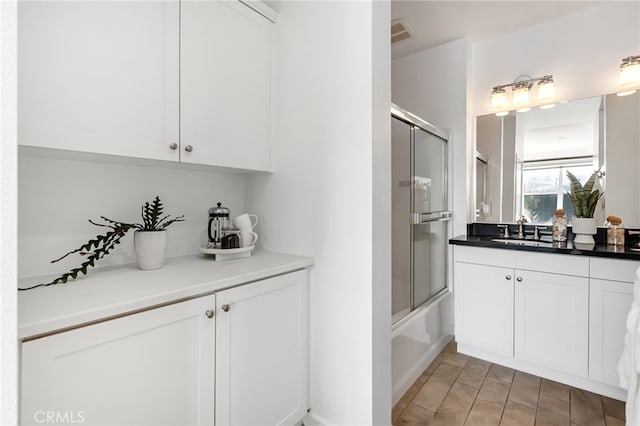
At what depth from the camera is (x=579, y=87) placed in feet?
7.57

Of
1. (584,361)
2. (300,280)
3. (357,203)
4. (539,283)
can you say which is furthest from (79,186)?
(584,361)

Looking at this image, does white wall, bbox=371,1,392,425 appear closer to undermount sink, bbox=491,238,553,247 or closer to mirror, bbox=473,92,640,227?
undermount sink, bbox=491,238,553,247

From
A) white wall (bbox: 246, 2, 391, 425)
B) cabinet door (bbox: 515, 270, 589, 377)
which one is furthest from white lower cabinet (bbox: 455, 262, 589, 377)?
white wall (bbox: 246, 2, 391, 425)

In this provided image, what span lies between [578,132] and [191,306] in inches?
113

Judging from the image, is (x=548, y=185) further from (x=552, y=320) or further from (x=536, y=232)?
(x=552, y=320)

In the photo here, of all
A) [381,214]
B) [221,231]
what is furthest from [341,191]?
[221,231]

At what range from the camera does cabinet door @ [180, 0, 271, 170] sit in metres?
1.26

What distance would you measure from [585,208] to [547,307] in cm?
77

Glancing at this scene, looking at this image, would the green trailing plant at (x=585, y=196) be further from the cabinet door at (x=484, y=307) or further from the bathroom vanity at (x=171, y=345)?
the bathroom vanity at (x=171, y=345)

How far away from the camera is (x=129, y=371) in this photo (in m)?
0.89

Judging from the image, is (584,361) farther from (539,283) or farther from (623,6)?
(623,6)

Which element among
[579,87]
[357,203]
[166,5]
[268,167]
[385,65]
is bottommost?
[357,203]

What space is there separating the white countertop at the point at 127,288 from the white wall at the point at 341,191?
0.70 ft
